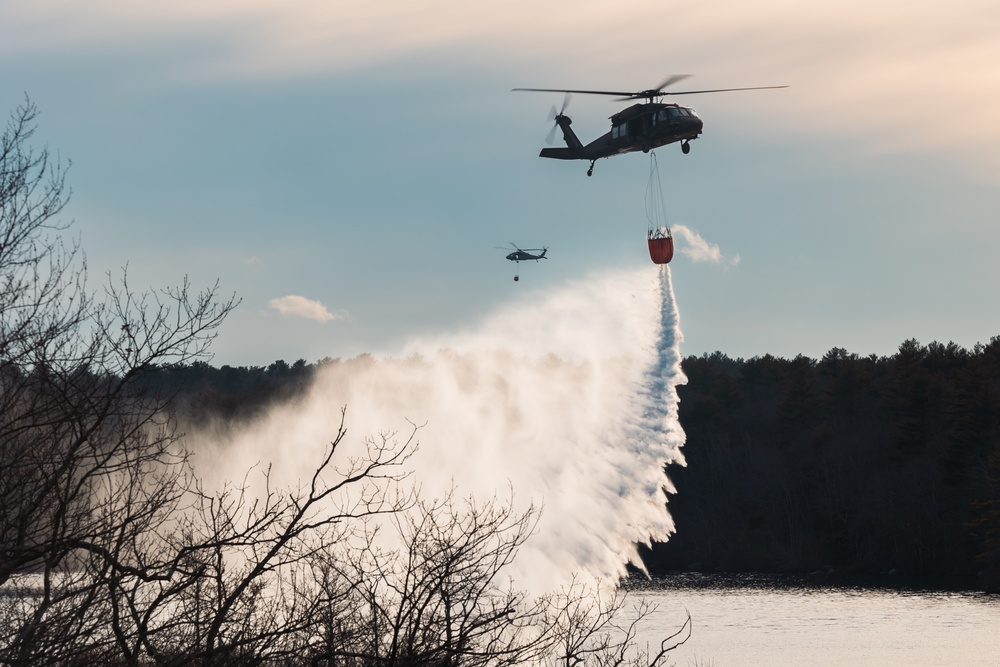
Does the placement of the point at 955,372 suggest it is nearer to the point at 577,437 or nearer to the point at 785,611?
the point at 785,611

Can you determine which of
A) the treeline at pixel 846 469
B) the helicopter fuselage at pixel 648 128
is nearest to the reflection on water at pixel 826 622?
the treeline at pixel 846 469

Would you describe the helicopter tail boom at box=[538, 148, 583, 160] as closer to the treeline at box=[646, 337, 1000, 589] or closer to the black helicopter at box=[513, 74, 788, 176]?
the black helicopter at box=[513, 74, 788, 176]

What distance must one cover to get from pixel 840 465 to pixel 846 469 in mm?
519

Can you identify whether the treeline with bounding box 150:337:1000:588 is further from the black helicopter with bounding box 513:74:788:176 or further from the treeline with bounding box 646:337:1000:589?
the black helicopter with bounding box 513:74:788:176

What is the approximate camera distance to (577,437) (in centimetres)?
4847

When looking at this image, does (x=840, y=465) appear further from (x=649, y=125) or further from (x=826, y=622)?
(x=649, y=125)

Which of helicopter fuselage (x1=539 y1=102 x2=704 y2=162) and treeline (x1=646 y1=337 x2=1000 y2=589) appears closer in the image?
helicopter fuselage (x1=539 y1=102 x2=704 y2=162)

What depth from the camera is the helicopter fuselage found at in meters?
39.0

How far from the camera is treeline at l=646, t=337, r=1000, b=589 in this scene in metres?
72.1

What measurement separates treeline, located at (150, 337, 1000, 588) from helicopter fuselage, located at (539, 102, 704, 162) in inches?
1267

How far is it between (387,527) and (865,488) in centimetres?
4749

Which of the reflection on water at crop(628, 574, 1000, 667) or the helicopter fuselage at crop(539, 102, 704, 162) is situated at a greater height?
the helicopter fuselage at crop(539, 102, 704, 162)

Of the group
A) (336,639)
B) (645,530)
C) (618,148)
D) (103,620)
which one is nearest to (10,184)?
(103,620)

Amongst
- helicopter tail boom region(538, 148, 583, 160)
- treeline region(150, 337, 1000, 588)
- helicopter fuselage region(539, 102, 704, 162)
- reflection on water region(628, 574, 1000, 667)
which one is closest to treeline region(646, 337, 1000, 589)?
treeline region(150, 337, 1000, 588)
